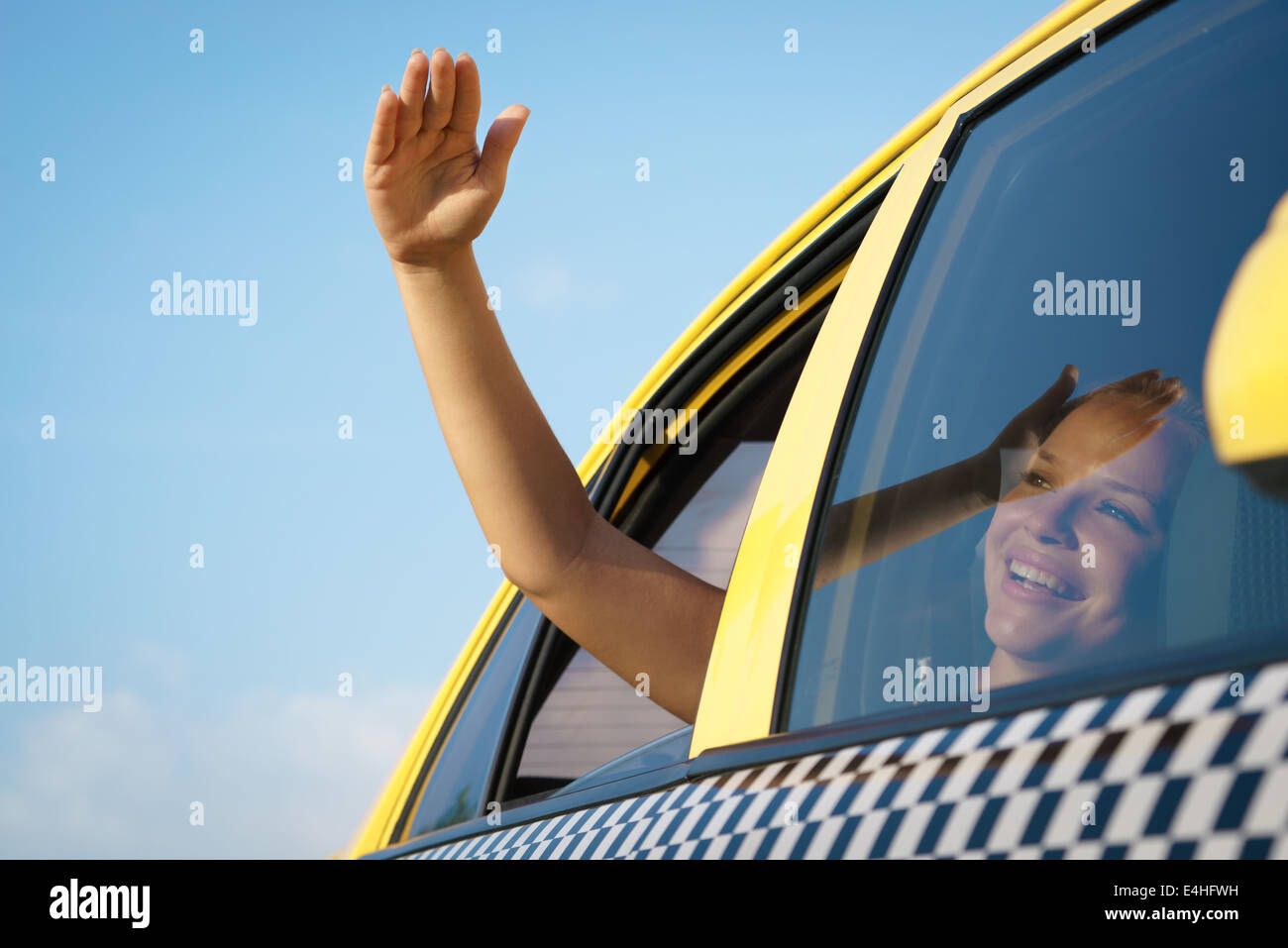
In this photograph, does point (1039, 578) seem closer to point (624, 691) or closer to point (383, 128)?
point (383, 128)

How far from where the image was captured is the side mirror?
740mm

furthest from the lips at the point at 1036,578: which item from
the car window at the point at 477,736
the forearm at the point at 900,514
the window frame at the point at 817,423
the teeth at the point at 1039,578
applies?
the car window at the point at 477,736

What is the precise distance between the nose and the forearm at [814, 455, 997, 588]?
0.08 m

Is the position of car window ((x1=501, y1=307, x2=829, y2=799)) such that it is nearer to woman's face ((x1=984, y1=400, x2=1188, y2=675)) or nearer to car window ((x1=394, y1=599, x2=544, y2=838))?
car window ((x1=394, y1=599, x2=544, y2=838))

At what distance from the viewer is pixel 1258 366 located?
755 millimetres

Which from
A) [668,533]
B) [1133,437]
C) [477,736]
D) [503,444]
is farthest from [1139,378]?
[477,736]

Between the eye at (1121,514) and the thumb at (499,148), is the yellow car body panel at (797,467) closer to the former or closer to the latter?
the eye at (1121,514)

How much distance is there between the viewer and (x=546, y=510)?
2.07m

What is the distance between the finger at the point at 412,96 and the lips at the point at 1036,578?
1193 mm

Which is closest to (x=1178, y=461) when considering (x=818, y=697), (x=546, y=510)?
(x=818, y=697)

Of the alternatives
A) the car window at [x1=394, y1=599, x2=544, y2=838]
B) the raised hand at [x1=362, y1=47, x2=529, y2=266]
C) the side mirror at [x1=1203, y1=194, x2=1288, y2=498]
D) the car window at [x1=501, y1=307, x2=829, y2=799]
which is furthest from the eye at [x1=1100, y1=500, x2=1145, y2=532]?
the car window at [x1=394, y1=599, x2=544, y2=838]

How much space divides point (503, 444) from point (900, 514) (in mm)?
978

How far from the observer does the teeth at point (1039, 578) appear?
4.08 ft
